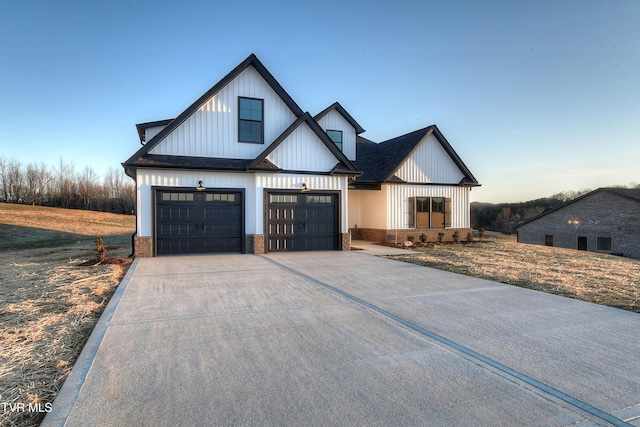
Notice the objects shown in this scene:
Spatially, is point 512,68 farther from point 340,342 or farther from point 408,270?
point 340,342

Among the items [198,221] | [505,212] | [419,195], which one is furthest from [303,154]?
[505,212]

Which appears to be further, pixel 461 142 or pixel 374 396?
pixel 461 142

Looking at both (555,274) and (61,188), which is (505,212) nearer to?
(555,274)

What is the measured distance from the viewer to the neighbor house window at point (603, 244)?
3028 cm

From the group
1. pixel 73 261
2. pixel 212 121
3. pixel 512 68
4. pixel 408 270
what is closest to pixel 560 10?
pixel 512 68

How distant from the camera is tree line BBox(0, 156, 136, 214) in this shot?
53.8 metres

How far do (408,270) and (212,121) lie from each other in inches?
357

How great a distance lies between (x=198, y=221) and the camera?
1232cm

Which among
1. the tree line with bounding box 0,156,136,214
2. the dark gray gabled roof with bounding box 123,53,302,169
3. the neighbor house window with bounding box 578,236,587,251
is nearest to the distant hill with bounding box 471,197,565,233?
the neighbor house window with bounding box 578,236,587,251

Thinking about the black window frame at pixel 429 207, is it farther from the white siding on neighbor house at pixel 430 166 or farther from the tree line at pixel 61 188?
the tree line at pixel 61 188

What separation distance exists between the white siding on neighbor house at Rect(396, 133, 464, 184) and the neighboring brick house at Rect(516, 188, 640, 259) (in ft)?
71.5

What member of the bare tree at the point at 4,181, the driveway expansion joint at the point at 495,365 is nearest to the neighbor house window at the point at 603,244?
the driveway expansion joint at the point at 495,365

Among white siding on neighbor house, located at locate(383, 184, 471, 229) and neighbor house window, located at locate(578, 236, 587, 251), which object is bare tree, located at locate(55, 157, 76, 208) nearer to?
white siding on neighbor house, located at locate(383, 184, 471, 229)

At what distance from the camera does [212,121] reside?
1252 centimetres
